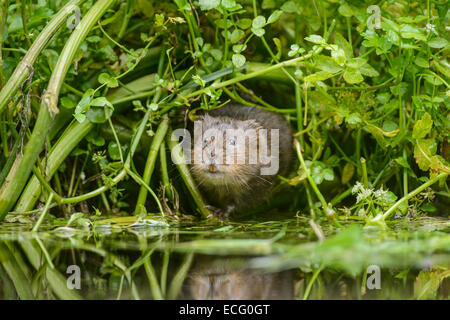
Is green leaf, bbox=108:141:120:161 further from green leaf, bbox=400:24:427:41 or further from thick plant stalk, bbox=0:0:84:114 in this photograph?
green leaf, bbox=400:24:427:41

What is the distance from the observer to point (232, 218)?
3305 millimetres

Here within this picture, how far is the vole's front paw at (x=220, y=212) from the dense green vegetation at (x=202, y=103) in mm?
87

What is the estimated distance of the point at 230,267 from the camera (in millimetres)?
1728

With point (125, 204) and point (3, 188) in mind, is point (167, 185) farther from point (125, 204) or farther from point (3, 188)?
point (3, 188)

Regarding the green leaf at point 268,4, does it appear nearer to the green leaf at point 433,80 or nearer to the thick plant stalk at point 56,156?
the green leaf at point 433,80

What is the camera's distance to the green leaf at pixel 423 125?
2566mm

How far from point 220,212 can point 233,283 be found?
174 centimetres

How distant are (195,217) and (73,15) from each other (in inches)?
46.8
